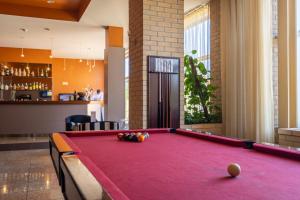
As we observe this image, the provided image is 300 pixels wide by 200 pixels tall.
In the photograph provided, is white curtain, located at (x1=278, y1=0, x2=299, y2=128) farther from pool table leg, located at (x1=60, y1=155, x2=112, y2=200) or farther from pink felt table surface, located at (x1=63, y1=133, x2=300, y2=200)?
pool table leg, located at (x1=60, y1=155, x2=112, y2=200)

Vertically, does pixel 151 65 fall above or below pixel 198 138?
above

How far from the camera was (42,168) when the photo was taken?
435 centimetres

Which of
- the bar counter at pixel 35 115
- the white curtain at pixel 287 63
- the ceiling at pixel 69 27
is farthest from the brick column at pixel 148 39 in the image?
the bar counter at pixel 35 115

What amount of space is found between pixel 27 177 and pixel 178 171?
9.90 ft

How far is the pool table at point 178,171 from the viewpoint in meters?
1.12

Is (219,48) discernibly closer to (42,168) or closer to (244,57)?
(244,57)

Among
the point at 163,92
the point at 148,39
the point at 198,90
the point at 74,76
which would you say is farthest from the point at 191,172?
→ the point at 74,76

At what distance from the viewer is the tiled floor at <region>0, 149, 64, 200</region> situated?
10.4ft

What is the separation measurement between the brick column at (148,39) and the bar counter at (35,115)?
3.75 m

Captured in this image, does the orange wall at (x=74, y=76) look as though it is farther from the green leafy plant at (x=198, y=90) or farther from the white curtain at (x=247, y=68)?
the white curtain at (x=247, y=68)

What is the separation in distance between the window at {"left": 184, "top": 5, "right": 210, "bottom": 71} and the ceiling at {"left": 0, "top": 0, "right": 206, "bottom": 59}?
0.34 m

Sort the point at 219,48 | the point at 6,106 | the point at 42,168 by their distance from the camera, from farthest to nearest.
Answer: the point at 6,106 → the point at 219,48 → the point at 42,168

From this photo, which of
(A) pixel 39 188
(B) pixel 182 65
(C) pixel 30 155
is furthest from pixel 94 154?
(C) pixel 30 155

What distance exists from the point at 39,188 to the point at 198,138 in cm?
199
